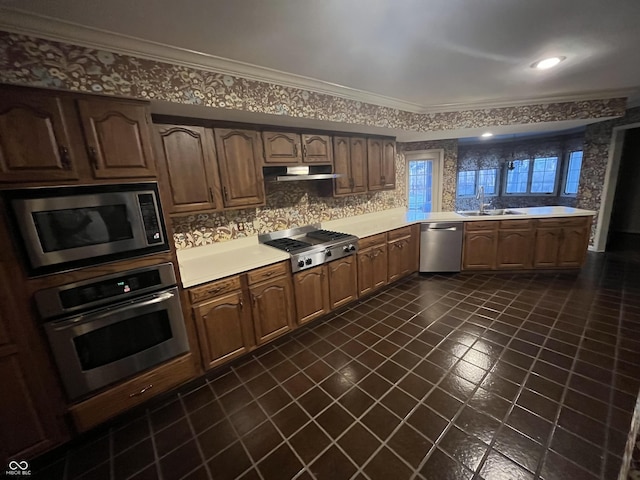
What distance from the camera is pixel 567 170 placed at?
21.7 feet

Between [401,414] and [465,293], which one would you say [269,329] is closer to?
[401,414]

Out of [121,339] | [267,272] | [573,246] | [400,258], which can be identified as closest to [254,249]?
[267,272]

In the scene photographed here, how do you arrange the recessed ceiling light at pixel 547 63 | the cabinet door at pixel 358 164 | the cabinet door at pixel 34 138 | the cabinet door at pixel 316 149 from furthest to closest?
1. the cabinet door at pixel 358 164
2. the cabinet door at pixel 316 149
3. the recessed ceiling light at pixel 547 63
4. the cabinet door at pixel 34 138

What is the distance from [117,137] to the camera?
1.59 metres

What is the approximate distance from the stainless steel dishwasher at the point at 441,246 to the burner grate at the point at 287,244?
2.07 metres

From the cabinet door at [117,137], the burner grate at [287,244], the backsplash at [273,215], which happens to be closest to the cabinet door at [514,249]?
the backsplash at [273,215]

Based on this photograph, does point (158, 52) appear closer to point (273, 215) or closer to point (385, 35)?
point (385, 35)

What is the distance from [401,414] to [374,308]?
146 centimetres

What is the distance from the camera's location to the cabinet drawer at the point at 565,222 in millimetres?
3552

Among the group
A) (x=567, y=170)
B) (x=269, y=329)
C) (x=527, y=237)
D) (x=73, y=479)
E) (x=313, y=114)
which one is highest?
(x=313, y=114)

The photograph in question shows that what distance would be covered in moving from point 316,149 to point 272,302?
69.6 inches

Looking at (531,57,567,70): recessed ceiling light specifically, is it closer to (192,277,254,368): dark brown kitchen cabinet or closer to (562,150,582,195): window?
(192,277,254,368): dark brown kitchen cabinet

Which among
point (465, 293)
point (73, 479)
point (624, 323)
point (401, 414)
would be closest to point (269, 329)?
point (401, 414)

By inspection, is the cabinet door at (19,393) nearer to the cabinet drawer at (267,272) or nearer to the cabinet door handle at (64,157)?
the cabinet door handle at (64,157)
